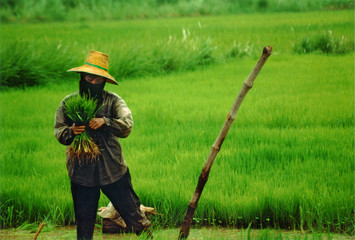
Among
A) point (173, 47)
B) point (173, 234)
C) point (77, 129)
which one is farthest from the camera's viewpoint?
point (173, 47)

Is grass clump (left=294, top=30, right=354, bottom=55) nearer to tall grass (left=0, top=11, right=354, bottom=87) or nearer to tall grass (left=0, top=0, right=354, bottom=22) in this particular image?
tall grass (left=0, top=11, right=354, bottom=87)

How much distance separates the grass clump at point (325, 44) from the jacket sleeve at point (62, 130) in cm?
738

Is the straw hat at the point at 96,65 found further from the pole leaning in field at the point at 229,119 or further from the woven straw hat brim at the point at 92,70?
the pole leaning in field at the point at 229,119

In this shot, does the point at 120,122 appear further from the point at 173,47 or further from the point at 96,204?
the point at 173,47

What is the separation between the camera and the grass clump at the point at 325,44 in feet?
30.0

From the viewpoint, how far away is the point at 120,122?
2.73 m

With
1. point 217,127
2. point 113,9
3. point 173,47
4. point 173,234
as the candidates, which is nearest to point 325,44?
point 173,47

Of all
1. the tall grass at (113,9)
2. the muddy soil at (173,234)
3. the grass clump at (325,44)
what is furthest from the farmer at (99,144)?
the tall grass at (113,9)

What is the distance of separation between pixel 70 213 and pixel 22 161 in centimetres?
116

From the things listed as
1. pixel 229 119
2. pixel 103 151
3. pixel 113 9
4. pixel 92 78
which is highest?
pixel 113 9

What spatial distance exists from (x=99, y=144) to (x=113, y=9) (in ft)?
50.1

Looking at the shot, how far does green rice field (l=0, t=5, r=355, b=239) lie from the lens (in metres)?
3.63

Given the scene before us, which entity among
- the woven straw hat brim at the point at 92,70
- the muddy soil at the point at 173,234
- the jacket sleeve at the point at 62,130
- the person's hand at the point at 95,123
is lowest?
the muddy soil at the point at 173,234

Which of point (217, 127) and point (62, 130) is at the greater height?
point (62, 130)
